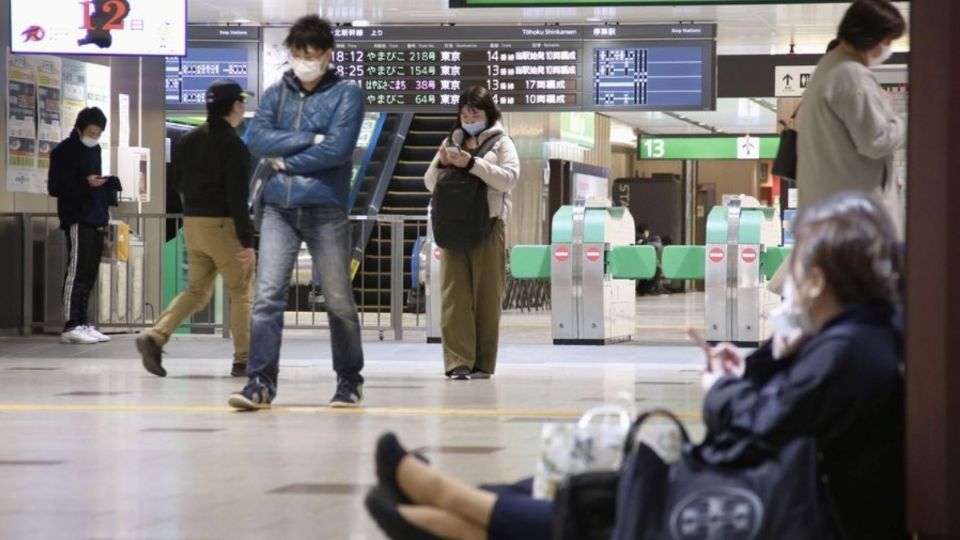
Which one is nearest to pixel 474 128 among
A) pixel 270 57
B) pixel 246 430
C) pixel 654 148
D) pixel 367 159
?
pixel 246 430

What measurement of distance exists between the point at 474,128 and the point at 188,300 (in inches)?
71.4

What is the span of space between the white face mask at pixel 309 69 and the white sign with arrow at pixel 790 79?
12.2m

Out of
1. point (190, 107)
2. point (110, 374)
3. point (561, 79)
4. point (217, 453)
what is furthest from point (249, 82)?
point (217, 453)

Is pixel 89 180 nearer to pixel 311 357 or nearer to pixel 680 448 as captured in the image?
pixel 311 357

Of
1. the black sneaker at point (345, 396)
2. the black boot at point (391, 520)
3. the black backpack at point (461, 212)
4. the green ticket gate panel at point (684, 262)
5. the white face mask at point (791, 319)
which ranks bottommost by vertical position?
the black sneaker at point (345, 396)

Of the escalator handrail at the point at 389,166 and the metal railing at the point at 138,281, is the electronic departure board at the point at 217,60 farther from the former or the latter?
the escalator handrail at the point at 389,166

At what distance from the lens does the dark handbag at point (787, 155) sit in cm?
578

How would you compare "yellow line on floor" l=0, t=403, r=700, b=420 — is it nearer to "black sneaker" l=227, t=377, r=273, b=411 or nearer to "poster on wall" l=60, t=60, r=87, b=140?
"black sneaker" l=227, t=377, r=273, b=411

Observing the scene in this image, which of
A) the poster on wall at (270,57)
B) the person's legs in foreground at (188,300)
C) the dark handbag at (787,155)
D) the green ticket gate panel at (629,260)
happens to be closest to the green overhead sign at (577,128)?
the poster on wall at (270,57)

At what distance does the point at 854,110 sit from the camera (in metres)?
5.46

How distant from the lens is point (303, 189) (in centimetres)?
732

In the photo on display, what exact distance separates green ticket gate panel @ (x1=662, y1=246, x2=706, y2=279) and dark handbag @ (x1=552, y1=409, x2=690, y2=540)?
38.3ft

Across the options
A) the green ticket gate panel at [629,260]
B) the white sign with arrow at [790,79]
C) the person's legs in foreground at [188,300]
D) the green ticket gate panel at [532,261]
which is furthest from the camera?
the white sign with arrow at [790,79]

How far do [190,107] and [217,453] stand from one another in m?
13.0
